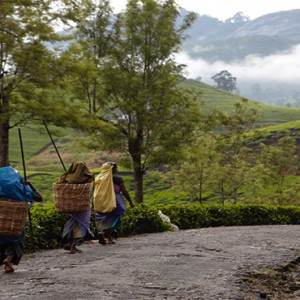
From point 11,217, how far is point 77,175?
2237 millimetres

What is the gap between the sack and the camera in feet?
32.4

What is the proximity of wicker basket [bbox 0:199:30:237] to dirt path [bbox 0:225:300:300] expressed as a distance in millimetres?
613

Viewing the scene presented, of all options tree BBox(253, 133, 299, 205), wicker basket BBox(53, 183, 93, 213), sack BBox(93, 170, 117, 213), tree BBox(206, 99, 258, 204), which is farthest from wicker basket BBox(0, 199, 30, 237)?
tree BBox(253, 133, 299, 205)

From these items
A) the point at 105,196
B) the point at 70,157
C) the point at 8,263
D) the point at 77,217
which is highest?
the point at 105,196

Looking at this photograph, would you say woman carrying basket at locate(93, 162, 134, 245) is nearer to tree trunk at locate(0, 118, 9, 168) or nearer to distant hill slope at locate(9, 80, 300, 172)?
tree trunk at locate(0, 118, 9, 168)

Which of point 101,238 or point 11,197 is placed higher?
point 11,197

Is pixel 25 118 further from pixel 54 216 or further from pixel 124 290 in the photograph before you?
pixel 124 290

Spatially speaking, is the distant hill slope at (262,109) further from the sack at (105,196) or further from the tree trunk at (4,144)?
the sack at (105,196)

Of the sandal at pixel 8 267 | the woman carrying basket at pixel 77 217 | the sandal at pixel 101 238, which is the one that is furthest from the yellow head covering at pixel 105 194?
the sandal at pixel 8 267

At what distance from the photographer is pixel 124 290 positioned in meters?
5.54

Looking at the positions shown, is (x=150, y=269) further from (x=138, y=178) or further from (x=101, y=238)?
(x=138, y=178)

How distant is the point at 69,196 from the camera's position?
8.52 m

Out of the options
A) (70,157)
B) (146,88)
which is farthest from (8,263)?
(70,157)

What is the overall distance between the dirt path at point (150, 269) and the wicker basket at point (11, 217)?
61 cm
